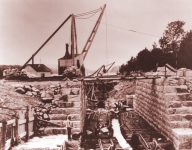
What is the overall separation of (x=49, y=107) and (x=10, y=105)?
1795 mm

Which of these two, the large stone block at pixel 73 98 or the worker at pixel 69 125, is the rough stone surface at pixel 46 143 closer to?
the worker at pixel 69 125

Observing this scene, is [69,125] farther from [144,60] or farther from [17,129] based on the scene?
[144,60]

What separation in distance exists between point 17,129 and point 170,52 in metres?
30.9

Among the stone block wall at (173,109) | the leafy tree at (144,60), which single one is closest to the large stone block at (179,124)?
the stone block wall at (173,109)

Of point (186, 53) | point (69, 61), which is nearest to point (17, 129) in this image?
point (69, 61)

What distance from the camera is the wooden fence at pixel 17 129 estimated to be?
8062 mm

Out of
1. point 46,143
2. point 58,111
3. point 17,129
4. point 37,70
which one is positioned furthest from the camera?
point 37,70

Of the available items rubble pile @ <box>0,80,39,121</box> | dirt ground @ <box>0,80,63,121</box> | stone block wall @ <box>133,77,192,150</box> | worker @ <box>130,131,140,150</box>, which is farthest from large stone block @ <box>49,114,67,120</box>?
stone block wall @ <box>133,77,192,150</box>

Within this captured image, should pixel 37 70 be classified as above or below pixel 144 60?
below

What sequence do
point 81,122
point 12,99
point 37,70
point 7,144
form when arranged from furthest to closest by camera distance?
1. point 37,70
2. point 12,99
3. point 81,122
4. point 7,144

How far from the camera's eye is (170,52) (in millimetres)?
37156

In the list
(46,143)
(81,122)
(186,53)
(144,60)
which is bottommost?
(46,143)

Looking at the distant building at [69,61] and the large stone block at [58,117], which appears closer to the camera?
the large stone block at [58,117]

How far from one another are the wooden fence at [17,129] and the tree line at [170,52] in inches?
722
